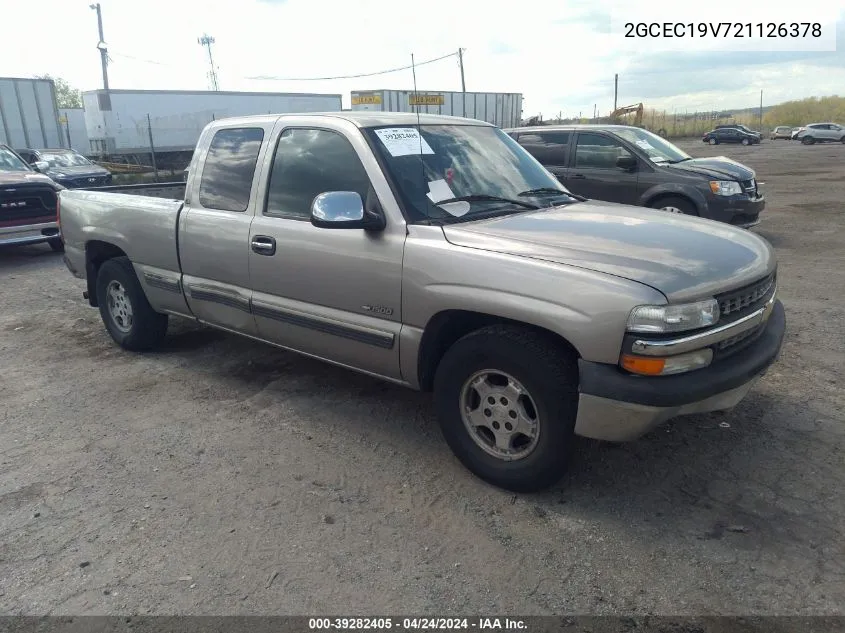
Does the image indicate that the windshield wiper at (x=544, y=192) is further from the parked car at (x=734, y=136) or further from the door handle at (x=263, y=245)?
the parked car at (x=734, y=136)

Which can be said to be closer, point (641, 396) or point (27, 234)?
point (641, 396)

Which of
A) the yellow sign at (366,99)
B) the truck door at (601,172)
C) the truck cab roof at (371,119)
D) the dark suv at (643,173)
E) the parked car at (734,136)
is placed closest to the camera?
the truck cab roof at (371,119)

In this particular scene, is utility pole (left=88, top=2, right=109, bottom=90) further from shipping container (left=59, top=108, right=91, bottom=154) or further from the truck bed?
the truck bed

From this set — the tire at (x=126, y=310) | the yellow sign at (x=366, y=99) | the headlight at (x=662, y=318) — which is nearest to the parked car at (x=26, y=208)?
the tire at (x=126, y=310)

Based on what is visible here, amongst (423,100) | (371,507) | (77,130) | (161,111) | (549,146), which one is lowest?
(371,507)

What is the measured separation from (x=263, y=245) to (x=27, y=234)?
25.1ft

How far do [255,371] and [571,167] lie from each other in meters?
6.23

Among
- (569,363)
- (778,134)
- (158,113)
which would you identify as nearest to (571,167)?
(569,363)

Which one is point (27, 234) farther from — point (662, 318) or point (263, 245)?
point (662, 318)

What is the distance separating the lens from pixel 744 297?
3133mm

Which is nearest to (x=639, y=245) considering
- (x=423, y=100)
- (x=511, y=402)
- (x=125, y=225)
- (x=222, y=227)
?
(x=511, y=402)

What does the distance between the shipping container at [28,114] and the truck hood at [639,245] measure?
67.8ft

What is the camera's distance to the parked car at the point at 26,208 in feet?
32.0

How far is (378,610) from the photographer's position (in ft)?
8.45
